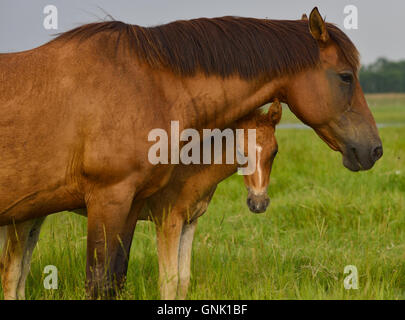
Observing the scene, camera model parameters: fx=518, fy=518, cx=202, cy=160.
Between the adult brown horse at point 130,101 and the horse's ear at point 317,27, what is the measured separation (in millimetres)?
10

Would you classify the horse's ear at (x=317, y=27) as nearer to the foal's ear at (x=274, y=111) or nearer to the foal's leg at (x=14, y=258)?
the foal's ear at (x=274, y=111)

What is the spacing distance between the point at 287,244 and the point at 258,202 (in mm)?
2258

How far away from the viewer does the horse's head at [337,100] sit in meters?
4.20

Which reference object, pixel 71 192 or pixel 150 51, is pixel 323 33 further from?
pixel 71 192

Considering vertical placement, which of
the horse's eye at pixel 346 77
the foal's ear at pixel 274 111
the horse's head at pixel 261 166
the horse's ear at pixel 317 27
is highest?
the horse's ear at pixel 317 27

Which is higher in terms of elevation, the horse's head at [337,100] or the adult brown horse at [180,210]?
the horse's head at [337,100]

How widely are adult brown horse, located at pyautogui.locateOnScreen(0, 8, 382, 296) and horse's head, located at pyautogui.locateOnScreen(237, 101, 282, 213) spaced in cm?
19

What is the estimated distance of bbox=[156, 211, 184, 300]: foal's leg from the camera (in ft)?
13.9

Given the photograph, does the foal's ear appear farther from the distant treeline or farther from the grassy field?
the distant treeline

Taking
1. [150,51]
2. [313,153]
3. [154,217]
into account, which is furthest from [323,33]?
[313,153]

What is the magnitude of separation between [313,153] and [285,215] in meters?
4.56

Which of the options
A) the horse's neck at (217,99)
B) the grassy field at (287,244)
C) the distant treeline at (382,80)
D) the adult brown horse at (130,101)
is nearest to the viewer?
the adult brown horse at (130,101)

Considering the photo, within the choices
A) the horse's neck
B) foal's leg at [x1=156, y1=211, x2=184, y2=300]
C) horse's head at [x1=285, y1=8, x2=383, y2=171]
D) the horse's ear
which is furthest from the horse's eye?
foal's leg at [x1=156, y1=211, x2=184, y2=300]

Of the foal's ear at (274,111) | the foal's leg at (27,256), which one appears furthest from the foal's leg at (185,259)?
the foal's leg at (27,256)
